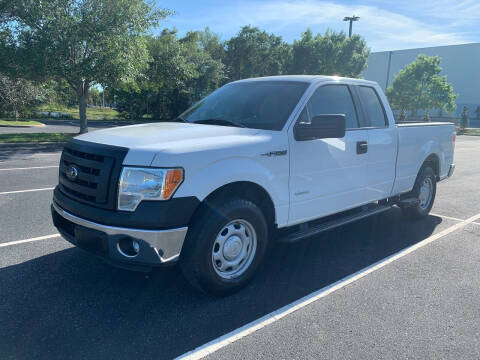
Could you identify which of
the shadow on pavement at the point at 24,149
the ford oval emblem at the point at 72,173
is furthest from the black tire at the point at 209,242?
the shadow on pavement at the point at 24,149

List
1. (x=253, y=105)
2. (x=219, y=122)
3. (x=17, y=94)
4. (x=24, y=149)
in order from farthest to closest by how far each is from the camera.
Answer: (x=17, y=94), (x=24, y=149), (x=253, y=105), (x=219, y=122)

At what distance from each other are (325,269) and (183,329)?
1.85 metres

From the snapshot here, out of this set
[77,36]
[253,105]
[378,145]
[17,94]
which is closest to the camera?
[253,105]

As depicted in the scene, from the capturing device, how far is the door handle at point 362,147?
15.0ft

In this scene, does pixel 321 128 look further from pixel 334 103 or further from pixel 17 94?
pixel 17 94

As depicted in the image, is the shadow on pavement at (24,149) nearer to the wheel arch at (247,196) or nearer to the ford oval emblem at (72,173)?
the ford oval emblem at (72,173)

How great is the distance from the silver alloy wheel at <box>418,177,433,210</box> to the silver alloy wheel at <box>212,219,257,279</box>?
373cm

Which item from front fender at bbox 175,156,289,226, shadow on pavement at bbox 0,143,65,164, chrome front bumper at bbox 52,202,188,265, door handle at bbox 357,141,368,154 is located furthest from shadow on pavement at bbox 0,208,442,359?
shadow on pavement at bbox 0,143,65,164

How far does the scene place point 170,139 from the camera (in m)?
3.33

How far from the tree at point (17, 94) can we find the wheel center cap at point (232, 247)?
3007cm

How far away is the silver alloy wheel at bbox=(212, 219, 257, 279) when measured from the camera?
11.3ft

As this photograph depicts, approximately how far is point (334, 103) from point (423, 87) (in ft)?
138

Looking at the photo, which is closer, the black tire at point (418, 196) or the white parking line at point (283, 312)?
the white parking line at point (283, 312)

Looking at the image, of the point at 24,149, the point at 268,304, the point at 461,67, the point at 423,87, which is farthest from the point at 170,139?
the point at 461,67
